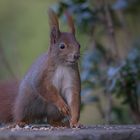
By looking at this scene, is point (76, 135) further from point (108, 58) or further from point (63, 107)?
point (108, 58)

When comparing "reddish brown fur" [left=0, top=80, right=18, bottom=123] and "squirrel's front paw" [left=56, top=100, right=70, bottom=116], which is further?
"reddish brown fur" [left=0, top=80, right=18, bottom=123]

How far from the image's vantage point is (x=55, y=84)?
→ 12.3 ft

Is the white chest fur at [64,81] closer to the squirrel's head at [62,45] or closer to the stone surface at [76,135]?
the squirrel's head at [62,45]

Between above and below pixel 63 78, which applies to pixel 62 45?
above

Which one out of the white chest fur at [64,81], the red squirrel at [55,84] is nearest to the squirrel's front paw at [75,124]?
the red squirrel at [55,84]

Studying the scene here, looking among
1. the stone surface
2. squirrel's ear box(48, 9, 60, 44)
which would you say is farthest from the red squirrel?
the stone surface

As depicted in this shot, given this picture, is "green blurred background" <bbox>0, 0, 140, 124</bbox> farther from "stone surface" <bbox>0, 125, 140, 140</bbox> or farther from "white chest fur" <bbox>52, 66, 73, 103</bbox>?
"stone surface" <bbox>0, 125, 140, 140</bbox>

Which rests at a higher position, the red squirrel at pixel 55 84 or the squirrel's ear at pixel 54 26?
the squirrel's ear at pixel 54 26

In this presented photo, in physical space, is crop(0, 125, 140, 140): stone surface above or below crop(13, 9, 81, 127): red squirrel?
below

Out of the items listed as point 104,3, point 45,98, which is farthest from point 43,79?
point 104,3

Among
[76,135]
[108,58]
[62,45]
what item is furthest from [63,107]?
[108,58]

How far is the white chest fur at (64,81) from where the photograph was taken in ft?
12.3

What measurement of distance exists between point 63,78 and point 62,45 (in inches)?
7.6

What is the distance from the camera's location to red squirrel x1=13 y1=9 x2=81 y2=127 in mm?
3678
